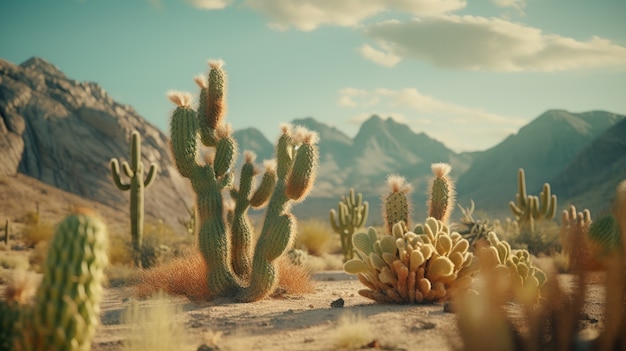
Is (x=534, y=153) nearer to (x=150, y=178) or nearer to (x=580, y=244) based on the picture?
(x=150, y=178)

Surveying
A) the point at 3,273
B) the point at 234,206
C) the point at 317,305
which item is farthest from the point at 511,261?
the point at 3,273

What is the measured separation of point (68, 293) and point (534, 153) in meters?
92.6

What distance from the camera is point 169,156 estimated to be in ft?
120

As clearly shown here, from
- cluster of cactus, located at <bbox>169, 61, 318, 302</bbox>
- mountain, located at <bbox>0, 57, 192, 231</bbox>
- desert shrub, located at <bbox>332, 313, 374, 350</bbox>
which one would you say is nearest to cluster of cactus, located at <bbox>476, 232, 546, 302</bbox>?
desert shrub, located at <bbox>332, 313, 374, 350</bbox>

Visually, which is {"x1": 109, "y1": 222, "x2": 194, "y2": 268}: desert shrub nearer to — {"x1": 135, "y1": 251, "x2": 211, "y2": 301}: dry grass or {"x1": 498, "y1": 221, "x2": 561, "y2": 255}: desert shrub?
{"x1": 135, "y1": 251, "x2": 211, "y2": 301}: dry grass

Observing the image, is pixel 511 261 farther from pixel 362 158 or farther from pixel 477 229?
pixel 362 158

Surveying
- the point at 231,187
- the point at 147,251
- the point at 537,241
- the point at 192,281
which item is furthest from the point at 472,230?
the point at 147,251

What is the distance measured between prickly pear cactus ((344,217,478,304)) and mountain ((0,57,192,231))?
29.4m

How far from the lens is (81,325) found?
3.32m

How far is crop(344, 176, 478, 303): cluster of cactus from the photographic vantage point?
5965mm

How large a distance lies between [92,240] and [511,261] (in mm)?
4724

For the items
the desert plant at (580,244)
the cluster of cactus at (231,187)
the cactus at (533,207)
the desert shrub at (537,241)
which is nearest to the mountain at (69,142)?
the cactus at (533,207)

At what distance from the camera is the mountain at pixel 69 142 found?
34312 mm

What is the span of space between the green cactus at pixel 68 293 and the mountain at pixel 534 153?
243 ft
